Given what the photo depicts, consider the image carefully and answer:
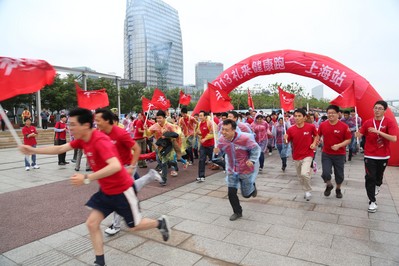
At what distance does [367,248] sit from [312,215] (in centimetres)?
117

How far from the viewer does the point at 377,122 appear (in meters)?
4.69

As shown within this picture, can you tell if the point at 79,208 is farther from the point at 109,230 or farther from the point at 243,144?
the point at 243,144

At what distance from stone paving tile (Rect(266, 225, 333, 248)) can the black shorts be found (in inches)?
75.1

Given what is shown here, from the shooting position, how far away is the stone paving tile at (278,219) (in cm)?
417

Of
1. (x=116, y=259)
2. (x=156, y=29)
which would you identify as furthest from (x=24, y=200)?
A: (x=156, y=29)

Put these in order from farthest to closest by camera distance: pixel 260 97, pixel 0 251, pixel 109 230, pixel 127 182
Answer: pixel 260 97 → pixel 109 230 → pixel 0 251 → pixel 127 182

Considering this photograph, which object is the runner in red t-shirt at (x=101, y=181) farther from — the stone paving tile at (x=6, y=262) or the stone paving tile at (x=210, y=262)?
the stone paving tile at (x=6, y=262)

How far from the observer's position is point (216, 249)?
3.43 metres

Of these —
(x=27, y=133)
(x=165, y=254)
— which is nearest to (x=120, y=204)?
(x=165, y=254)

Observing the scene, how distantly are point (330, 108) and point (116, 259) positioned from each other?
4372 mm

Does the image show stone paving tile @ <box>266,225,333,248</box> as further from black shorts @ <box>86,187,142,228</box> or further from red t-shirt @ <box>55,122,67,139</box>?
red t-shirt @ <box>55,122,67,139</box>

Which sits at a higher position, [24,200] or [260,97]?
[260,97]

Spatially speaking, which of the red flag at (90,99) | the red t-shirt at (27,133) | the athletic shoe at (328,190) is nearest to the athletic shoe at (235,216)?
the athletic shoe at (328,190)

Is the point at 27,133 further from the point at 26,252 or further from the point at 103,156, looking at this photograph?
the point at 103,156
